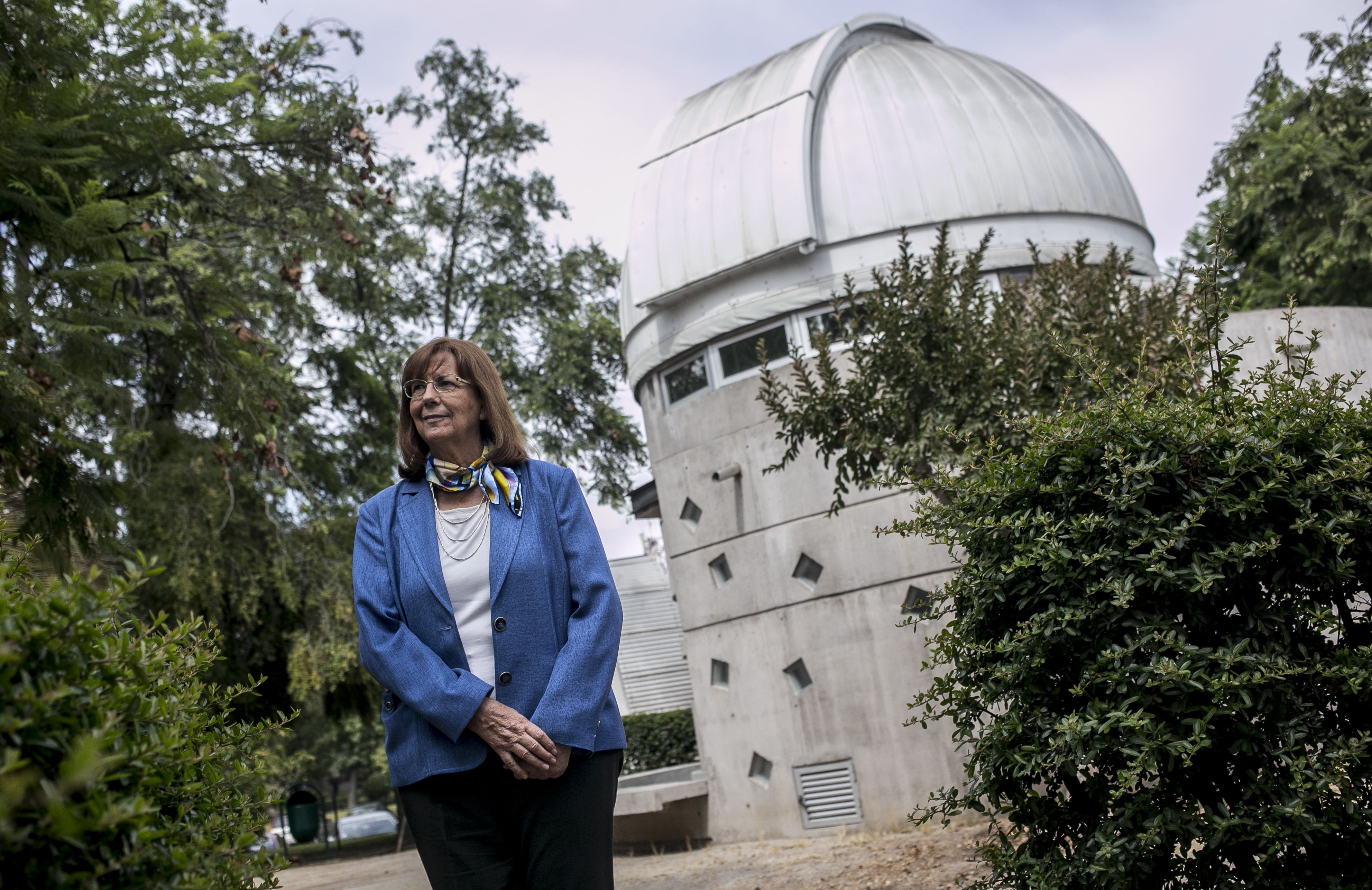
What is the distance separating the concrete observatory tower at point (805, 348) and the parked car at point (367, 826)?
72.4 ft

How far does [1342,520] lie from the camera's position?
330 centimetres

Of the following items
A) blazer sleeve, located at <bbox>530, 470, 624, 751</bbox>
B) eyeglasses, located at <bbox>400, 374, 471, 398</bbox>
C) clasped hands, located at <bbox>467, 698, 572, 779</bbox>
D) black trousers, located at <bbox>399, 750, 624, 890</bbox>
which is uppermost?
eyeglasses, located at <bbox>400, 374, 471, 398</bbox>

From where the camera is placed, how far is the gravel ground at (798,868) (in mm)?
7223

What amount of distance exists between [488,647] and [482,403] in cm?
77

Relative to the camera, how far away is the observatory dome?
448 inches

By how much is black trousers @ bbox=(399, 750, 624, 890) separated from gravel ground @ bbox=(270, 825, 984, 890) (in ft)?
11.4

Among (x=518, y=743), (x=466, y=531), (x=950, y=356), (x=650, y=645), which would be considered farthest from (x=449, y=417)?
(x=650, y=645)

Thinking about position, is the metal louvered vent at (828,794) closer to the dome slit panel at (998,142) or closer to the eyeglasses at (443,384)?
the dome slit panel at (998,142)

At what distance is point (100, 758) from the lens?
61.3 inches

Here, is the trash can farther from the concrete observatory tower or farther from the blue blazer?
the blue blazer

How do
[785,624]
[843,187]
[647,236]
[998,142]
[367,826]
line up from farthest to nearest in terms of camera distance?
[367,826]
[647,236]
[998,142]
[843,187]
[785,624]

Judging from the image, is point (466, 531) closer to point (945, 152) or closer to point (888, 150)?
point (888, 150)

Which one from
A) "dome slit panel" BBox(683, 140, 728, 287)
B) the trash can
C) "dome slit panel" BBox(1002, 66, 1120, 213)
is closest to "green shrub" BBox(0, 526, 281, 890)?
"dome slit panel" BBox(683, 140, 728, 287)

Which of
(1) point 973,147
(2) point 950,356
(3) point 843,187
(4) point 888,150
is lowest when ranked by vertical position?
(2) point 950,356
